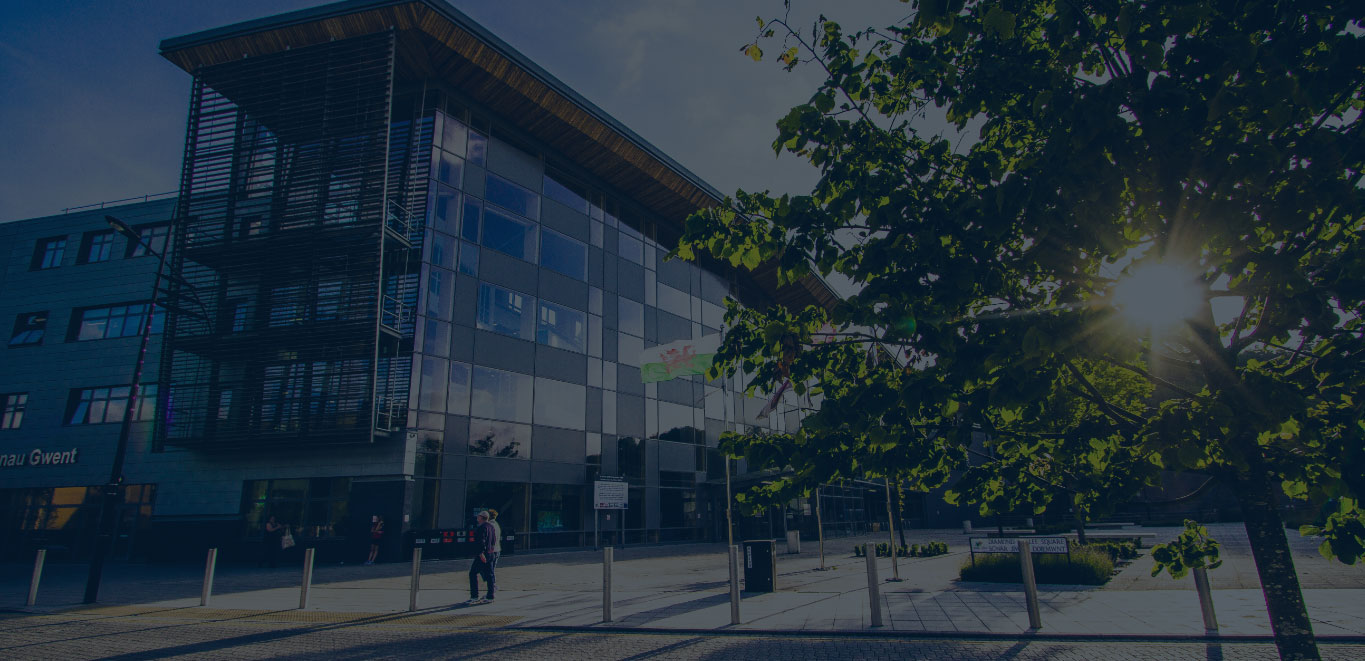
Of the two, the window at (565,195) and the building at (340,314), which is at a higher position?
the window at (565,195)

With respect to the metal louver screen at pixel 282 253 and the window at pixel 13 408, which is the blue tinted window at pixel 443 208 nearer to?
the metal louver screen at pixel 282 253

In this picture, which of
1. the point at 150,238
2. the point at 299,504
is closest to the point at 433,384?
the point at 299,504

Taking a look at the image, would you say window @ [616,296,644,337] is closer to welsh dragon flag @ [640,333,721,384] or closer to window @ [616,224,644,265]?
window @ [616,224,644,265]

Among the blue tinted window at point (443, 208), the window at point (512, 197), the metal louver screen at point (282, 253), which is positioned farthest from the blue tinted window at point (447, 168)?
the metal louver screen at point (282, 253)

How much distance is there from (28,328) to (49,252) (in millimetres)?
3306

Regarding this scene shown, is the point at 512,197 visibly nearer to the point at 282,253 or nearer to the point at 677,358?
the point at 282,253

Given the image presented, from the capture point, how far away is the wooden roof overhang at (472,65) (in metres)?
21.5

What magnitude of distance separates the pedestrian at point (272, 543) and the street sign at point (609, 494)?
35.0ft

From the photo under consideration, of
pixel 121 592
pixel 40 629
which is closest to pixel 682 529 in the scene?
pixel 121 592

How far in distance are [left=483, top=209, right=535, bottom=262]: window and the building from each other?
3.5 inches

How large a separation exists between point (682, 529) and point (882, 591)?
19.7 m

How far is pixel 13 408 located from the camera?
26.5 m

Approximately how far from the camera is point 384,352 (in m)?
21.5

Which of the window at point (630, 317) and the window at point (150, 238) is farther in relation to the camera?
the window at point (630, 317)
